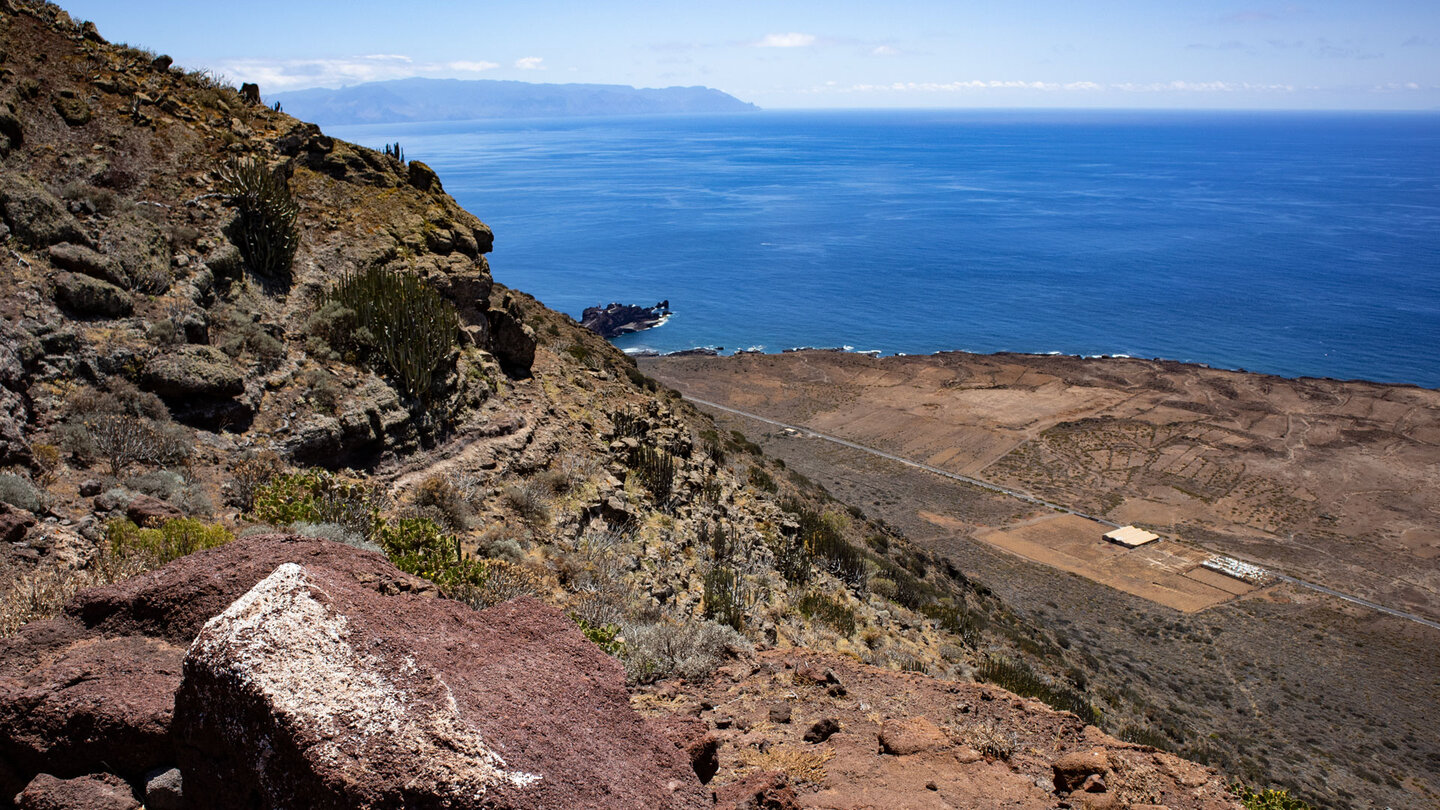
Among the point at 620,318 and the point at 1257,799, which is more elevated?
the point at 1257,799

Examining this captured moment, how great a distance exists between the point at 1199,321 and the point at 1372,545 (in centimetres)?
4068

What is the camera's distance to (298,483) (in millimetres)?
7680

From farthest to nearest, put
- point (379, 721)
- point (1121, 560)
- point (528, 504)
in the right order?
1. point (1121, 560)
2. point (528, 504)
3. point (379, 721)

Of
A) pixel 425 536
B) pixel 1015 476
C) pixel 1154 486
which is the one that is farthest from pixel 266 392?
pixel 1154 486

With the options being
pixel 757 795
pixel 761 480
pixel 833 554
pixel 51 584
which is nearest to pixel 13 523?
pixel 51 584

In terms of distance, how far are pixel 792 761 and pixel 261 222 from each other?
36.5 ft

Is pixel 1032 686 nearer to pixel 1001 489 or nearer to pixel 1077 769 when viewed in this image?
pixel 1077 769

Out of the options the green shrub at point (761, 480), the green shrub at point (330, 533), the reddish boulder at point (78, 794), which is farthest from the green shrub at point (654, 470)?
the reddish boulder at point (78, 794)

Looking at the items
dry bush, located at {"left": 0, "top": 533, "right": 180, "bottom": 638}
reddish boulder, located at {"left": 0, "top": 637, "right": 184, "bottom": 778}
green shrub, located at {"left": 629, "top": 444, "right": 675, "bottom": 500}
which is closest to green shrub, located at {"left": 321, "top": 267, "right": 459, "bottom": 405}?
green shrub, located at {"left": 629, "top": 444, "right": 675, "bottom": 500}

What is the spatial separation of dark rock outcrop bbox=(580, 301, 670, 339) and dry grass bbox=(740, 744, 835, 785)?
63.4 meters

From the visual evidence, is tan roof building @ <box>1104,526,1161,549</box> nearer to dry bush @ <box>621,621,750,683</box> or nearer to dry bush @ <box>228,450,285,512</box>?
dry bush @ <box>621,621,750,683</box>

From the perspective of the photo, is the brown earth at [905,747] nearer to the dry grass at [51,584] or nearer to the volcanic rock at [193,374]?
the dry grass at [51,584]

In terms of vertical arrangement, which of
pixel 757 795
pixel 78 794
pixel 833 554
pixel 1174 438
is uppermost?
pixel 78 794

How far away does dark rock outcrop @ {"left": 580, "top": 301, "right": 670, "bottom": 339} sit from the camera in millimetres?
67875
